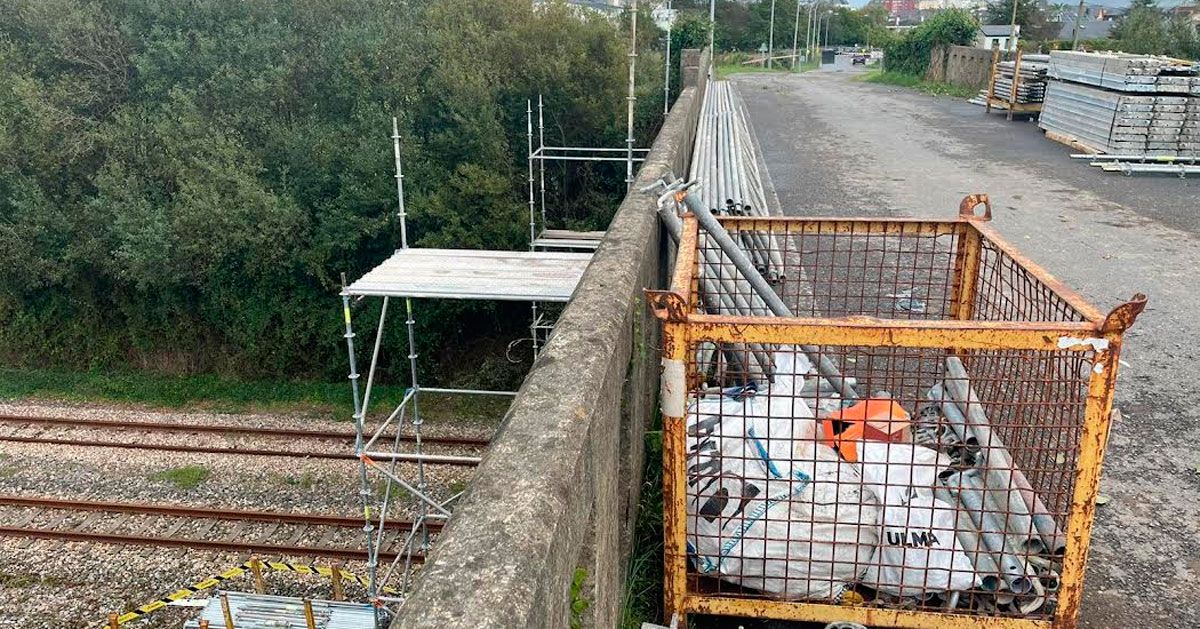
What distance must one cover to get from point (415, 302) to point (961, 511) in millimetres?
15212

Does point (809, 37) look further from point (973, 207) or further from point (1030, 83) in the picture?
point (973, 207)

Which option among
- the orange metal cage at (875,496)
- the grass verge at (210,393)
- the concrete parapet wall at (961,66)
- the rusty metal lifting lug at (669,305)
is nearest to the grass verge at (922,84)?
the concrete parapet wall at (961,66)

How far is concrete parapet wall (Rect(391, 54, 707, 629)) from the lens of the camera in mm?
1863

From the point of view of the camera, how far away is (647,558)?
3818 mm

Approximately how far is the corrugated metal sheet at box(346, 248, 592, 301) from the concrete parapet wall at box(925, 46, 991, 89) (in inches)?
862

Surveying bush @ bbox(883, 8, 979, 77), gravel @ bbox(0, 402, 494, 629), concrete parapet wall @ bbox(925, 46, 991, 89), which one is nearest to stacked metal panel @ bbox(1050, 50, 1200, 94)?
concrete parapet wall @ bbox(925, 46, 991, 89)

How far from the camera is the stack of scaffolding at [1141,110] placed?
14445 millimetres

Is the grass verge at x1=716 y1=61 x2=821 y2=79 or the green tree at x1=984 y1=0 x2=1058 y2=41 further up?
the green tree at x1=984 y1=0 x2=1058 y2=41

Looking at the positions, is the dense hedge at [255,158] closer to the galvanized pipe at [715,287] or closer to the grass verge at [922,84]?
the grass verge at [922,84]

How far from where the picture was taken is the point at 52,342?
18969 mm

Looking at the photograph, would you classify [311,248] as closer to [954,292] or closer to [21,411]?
[21,411]

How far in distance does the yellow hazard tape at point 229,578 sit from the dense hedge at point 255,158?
7390mm

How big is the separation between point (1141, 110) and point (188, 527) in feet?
52.5

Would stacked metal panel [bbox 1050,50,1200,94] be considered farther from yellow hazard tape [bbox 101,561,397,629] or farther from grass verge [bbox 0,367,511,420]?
yellow hazard tape [bbox 101,561,397,629]
